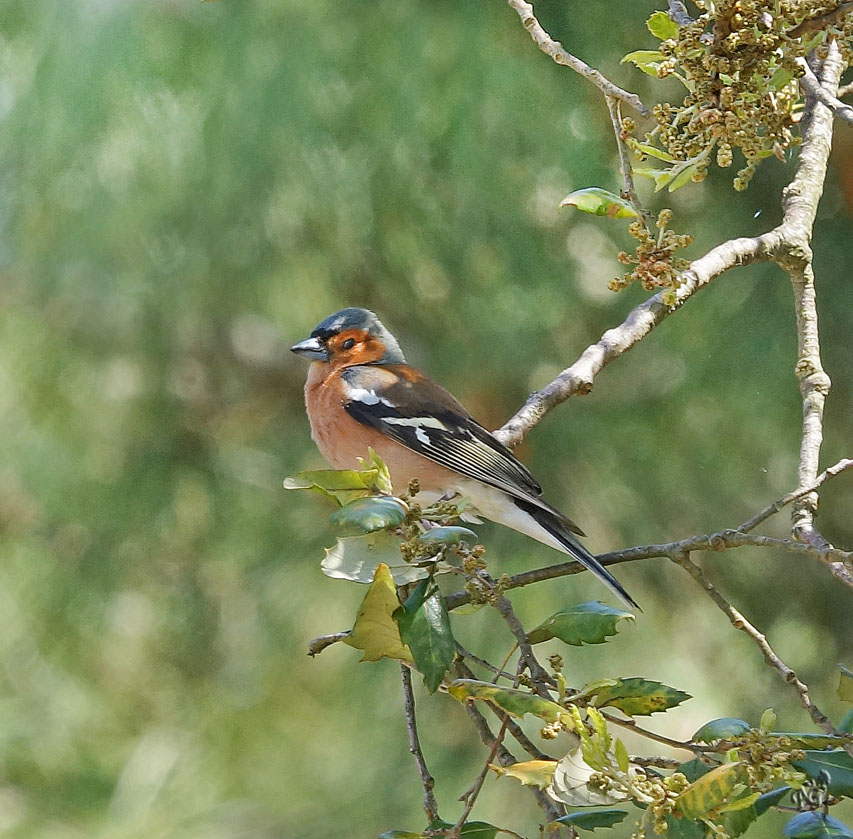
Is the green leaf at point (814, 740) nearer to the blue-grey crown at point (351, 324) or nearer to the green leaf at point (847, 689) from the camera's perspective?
the green leaf at point (847, 689)

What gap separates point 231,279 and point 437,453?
0.37m

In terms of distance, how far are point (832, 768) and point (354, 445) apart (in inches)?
32.4

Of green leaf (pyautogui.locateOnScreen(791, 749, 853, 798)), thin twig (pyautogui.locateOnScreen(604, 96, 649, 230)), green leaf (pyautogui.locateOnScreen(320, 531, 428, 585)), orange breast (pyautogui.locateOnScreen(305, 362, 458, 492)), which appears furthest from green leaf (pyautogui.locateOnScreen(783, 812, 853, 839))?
orange breast (pyautogui.locateOnScreen(305, 362, 458, 492))

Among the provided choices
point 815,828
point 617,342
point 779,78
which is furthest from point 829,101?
point 815,828

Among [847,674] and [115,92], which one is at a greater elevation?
[115,92]

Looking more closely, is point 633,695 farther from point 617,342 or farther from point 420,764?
point 617,342

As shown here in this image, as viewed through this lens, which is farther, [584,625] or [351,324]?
[351,324]

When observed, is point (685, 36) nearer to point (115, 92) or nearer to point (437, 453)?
point (437, 453)

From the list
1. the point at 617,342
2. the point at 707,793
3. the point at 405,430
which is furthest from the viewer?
the point at 405,430

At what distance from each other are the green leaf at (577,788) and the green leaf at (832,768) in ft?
0.37

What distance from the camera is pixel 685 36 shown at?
26.0 inches

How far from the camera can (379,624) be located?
62cm

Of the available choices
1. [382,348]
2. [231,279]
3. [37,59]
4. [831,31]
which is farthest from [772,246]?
[37,59]

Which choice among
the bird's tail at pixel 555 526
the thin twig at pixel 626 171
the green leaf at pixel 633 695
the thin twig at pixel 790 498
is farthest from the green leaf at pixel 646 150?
the bird's tail at pixel 555 526
